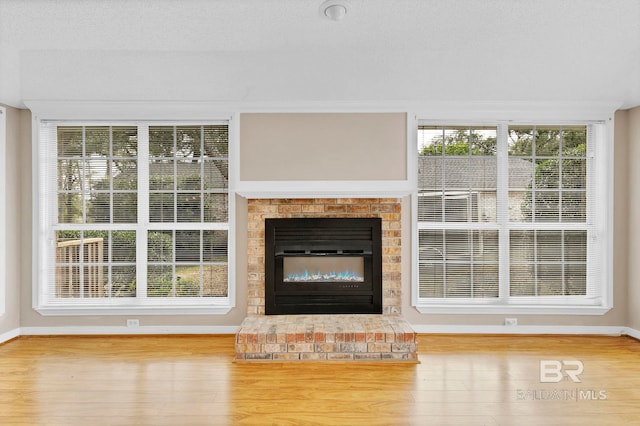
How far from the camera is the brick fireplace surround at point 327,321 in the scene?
3.33 meters

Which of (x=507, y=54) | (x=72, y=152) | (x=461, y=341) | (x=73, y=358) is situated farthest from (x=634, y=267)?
(x=72, y=152)

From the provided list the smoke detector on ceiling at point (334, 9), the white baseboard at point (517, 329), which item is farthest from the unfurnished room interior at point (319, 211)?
the smoke detector on ceiling at point (334, 9)

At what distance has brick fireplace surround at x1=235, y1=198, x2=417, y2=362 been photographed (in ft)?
10.9

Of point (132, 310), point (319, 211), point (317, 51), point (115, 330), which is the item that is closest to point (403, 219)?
point (319, 211)

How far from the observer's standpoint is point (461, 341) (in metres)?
3.80

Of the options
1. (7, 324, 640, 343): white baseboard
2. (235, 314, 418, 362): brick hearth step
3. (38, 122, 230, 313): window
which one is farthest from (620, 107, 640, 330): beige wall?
(38, 122, 230, 313): window

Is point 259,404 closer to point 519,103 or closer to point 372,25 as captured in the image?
point 372,25

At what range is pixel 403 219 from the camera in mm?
4047

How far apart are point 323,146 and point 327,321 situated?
1.74m

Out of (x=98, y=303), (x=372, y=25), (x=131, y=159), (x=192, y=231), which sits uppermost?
(x=372, y=25)

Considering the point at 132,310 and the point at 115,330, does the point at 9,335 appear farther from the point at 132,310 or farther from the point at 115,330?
the point at 132,310

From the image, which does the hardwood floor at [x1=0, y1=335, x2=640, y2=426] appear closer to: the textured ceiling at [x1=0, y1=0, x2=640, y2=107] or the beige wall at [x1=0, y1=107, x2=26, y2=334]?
the beige wall at [x1=0, y1=107, x2=26, y2=334]

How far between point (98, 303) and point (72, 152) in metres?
1.62

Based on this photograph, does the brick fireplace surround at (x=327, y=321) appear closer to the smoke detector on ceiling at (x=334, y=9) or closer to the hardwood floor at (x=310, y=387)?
the hardwood floor at (x=310, y=387)
